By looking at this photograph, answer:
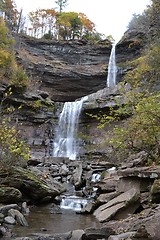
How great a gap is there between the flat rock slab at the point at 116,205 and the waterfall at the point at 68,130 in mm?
18978

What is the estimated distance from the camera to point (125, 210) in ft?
29.6

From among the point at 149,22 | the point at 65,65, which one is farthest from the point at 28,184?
the point at 65,65

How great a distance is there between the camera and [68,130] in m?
30.2

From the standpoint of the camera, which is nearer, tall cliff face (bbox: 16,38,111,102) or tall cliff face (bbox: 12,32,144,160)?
tall cliff face (bbox: 12,32,144,160)

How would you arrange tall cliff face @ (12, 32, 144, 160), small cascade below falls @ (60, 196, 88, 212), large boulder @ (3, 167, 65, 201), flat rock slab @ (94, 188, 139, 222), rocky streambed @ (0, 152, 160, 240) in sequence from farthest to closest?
1. tall cliff face @ (12, 32, 144, 160)
2. small cascade below falls @ (60, 196, 88, 212)
3. large boulder @ (3, 167, 65, 201)
4. flat rock slab @ (94, 188, 139, 222)
5. rocky streambed @ (0, 152, 160, 240)

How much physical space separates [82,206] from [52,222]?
2634mm

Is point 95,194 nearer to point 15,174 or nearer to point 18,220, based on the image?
point 15,174

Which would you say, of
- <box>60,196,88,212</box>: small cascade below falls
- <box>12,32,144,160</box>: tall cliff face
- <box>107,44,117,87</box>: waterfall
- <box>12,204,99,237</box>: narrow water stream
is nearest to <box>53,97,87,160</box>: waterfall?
<box>12,32,144,160</box>: tall cliff face

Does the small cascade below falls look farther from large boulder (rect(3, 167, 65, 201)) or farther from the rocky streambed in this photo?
large boulder (rect(3, 167, 65, 201))

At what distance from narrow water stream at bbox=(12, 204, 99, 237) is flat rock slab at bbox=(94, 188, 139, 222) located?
281 millimetres

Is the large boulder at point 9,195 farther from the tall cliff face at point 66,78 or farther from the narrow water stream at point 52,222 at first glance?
the tall cliff face at point 66,78

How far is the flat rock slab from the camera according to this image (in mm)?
8984

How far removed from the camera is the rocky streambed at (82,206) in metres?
7.13

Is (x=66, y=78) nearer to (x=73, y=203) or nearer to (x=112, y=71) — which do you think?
(x=112, y=71)
